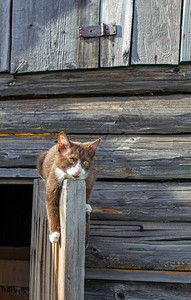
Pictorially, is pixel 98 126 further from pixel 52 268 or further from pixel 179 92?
pixel 52 268

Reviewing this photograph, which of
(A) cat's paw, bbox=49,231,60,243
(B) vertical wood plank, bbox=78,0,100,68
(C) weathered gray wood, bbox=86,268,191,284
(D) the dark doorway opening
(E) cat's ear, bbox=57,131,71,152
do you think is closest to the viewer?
(A) cat's paw, bbox=49,231,60,243

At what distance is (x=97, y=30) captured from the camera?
2.62 m

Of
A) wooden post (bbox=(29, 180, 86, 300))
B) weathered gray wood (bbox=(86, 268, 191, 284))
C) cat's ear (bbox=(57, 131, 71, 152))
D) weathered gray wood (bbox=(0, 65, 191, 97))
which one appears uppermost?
weathered gray wood (bbox=(0, 65, 191, 97))

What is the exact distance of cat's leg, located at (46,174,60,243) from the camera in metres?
1.65

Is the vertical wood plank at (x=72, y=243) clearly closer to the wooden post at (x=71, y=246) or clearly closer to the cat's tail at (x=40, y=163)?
the wooden post at (x=71, y=246)

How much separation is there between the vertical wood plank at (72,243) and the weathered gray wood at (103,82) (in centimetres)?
137

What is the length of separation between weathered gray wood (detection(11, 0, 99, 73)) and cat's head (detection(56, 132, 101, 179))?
0.98 metres

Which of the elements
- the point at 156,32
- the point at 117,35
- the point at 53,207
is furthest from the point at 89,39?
the point at 53,207

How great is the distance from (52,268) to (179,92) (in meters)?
1.71

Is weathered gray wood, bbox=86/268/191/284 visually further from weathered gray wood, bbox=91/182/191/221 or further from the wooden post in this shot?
the wooden post

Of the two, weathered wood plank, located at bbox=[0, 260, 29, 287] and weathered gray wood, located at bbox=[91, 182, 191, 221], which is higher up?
weathered gray wood, located at bbox=[91, 182, 191, 221]

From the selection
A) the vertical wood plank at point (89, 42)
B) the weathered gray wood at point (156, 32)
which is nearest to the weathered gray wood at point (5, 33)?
the vertical wood plank at point (89, 42)

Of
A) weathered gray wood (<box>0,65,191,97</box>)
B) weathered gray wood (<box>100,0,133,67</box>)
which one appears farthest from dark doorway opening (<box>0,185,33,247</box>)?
weathered gray wood (<box>100,0,133,67</box>)

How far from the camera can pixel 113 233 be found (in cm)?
254
